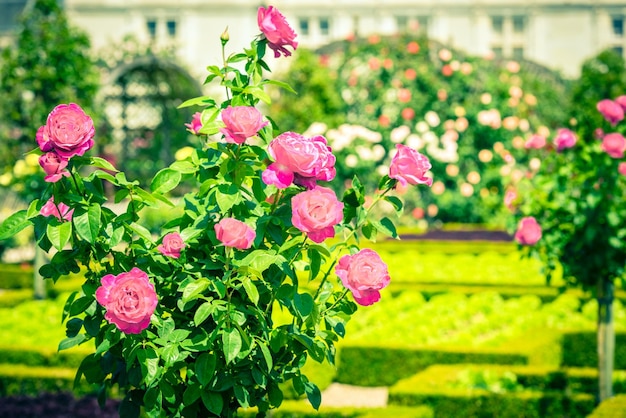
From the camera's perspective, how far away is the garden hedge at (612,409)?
14.7ft

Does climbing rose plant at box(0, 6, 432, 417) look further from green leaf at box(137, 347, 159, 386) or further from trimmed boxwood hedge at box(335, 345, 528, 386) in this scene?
trimmed boxwood hedge at box(335, 345, 528, 386)

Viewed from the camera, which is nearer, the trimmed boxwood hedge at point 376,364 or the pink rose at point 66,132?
the pink rose at point 66,132

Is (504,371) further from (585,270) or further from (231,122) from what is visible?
(231,122)

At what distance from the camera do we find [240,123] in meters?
2.56

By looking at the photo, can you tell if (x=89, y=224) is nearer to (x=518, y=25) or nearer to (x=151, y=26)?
(x=518, y=25)

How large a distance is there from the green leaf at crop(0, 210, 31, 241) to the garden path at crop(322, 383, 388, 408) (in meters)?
3.90

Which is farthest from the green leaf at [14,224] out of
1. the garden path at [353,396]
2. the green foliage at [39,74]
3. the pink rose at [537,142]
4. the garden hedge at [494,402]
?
the green foliage at [39,74]

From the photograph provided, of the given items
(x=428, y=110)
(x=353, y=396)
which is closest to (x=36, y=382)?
(x=353, y=396)

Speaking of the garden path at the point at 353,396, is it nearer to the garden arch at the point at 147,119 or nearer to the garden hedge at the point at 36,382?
the garden hedge at the point at 36,382

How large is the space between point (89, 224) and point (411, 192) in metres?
12.7

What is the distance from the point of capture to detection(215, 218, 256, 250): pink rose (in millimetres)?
2467

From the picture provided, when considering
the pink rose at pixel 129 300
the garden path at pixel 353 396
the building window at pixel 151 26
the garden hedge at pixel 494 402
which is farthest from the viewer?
the building window at pixel 151 26

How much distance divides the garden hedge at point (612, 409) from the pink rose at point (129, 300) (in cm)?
281

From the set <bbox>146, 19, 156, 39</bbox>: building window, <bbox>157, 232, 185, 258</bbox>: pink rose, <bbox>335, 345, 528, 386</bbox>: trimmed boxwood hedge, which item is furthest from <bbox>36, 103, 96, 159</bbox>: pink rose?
<bbox>146, 19, 156, 39</bbox>: building window
